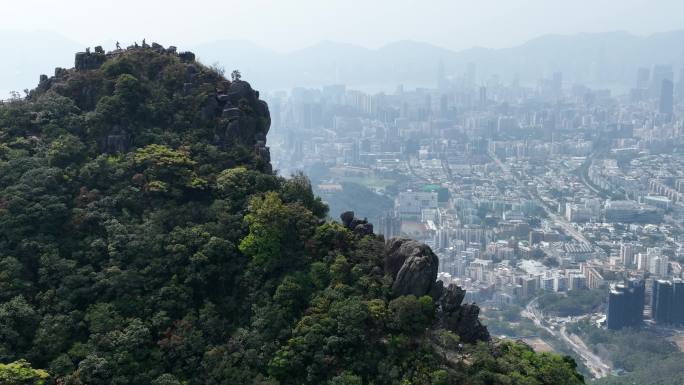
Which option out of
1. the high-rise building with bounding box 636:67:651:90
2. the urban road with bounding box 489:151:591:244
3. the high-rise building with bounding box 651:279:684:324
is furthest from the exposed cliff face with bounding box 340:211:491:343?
the high-rise building with bounding box 636:67:651:90

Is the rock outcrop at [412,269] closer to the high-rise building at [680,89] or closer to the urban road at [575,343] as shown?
the urban road at [575,343]

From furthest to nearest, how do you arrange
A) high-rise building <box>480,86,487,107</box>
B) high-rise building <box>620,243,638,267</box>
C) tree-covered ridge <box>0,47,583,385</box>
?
high-rise building <box>480,86,487,107</box> → high-rise building <box>620,243,638,267</box> → tree-covered ridge <box>0,47,583,385</box>

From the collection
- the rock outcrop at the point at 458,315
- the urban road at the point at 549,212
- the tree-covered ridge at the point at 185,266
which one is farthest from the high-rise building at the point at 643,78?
the rock outcrop at the point at 458,315

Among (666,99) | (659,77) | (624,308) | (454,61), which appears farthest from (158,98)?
(454,61)

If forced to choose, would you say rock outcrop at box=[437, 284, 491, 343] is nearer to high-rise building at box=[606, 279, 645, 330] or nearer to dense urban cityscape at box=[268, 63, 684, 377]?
dense urban cityscape at box=[268, 63, 684, 377]

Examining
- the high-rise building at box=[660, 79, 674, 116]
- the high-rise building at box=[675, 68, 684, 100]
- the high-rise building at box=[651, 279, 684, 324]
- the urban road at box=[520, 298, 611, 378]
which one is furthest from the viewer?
the high-rise building at box=[675, 68, 684, 100]

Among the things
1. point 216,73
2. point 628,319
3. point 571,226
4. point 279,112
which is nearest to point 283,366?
point 216,73
